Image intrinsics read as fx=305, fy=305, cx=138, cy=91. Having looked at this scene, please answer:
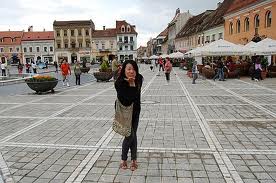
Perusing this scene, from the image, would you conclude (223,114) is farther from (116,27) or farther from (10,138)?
(116,27)

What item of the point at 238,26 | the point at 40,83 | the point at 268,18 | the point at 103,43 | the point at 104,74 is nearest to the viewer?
the point at 40,83

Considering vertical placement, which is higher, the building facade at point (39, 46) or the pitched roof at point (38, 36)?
the pitched roof at point (38, 36)

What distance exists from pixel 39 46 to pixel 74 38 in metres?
9.57

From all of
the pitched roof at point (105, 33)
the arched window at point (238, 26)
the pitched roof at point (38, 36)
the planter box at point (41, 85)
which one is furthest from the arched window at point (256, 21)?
the pitched roof at point (38, 36)

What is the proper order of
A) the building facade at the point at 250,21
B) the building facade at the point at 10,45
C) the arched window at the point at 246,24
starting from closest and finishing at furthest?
1. the building facade at the point at 250,21
2. the arched window at the point at 246,24
3. the building facade at the point at 10,45

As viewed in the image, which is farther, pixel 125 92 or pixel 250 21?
pixel 250 21

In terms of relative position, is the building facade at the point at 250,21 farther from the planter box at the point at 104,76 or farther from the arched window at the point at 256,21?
the planter box at the point at 104,76

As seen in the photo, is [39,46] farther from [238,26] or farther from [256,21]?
[256,21]

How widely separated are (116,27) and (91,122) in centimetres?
7384

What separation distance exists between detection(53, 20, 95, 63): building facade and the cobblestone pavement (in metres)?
69.7

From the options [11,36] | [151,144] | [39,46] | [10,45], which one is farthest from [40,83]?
[11,36]

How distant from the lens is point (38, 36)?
80.2 meters

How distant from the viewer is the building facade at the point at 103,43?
7881 centimetres

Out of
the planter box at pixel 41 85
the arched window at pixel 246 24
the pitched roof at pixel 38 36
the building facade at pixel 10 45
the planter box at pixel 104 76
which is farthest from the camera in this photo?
the building facade at pixel 10 45
